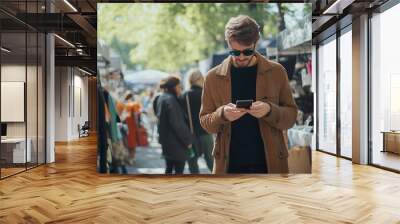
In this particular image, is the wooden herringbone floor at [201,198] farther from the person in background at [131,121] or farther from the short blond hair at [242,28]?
the short blond hair at [242,28]

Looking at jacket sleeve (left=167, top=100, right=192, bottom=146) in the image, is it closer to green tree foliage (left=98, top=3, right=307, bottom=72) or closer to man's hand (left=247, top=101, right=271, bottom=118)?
green tree foliage (left=98, top=3, right=307, bottom=72)

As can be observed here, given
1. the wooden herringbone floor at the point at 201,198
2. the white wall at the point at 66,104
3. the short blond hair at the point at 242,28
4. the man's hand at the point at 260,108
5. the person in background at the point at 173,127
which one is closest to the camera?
the wooden herringbone floor at the point at 201,198

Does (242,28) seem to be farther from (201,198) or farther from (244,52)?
(201,198)

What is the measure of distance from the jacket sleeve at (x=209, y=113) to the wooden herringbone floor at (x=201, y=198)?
0.85 metres

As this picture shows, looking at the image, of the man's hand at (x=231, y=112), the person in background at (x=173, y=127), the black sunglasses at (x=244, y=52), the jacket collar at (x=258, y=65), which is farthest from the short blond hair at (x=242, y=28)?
the person in background at (x=173, y=127)

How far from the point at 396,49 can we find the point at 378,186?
283 cm

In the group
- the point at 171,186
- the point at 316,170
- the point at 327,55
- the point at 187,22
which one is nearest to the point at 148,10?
the point at 187,22

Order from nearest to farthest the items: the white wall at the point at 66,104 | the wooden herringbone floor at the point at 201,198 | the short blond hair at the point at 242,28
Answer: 1. the wooden herringbone floor at the point at 201,198
2. the short blond hair at the point at 242,28
3. the white wall at the point at 66,104

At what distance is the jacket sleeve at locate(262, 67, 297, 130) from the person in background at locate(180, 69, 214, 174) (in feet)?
3.08

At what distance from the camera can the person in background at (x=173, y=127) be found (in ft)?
19.9

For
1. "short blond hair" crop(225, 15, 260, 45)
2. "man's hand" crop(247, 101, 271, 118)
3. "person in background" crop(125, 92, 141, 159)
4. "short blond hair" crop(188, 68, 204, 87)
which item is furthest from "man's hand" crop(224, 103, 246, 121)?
"person in background" crop(125, 92, 141, 159)

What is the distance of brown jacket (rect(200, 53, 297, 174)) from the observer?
19.2 feet

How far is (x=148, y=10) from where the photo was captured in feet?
19.8

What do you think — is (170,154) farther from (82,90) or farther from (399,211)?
(82,90)
